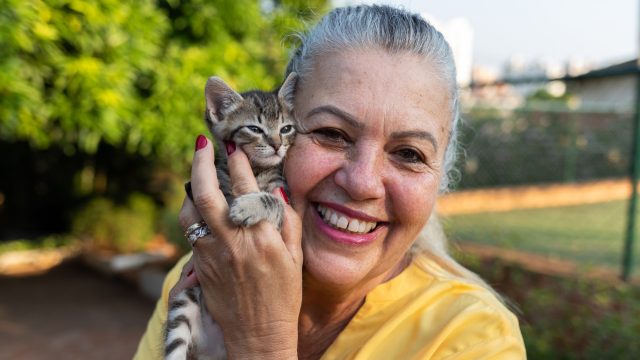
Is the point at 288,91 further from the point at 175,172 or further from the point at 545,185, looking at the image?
the point at 545,185

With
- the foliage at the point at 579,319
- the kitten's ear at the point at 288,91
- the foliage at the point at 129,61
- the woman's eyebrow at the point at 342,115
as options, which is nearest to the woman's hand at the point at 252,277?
the woman's eyebrow at the point at 342,115

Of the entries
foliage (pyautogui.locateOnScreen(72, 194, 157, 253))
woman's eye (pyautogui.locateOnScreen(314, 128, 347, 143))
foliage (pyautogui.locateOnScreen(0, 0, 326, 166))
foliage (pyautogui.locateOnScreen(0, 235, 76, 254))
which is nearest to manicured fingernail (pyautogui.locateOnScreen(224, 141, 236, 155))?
woman's eye (pyautogui.locateOnScreen(314, 128, 347, 143))

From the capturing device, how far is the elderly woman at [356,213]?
1.76m

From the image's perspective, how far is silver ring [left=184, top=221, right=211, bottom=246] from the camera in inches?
73.0

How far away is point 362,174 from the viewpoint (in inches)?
70.1

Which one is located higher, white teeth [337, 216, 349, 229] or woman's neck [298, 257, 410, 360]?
white teeth [337, 216, 349, 229]

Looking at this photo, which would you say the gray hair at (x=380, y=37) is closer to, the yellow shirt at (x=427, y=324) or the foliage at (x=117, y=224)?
the yellow shirt at (x=427, y=324)

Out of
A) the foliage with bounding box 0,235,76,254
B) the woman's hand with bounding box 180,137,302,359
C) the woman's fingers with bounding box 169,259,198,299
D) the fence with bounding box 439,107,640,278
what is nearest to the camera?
the woman's hand with bounding box 180,137,302,359

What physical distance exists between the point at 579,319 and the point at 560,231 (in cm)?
639

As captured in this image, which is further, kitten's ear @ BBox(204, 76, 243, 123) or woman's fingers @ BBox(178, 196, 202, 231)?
kitten's ear @ BBox(204, 76, 243, 123)

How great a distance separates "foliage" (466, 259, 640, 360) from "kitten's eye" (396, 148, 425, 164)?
2.67 metres

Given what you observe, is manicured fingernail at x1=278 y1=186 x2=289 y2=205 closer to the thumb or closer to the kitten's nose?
the thumb

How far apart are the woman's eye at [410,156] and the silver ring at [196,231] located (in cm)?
68

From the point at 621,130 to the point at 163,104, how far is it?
743 cm
